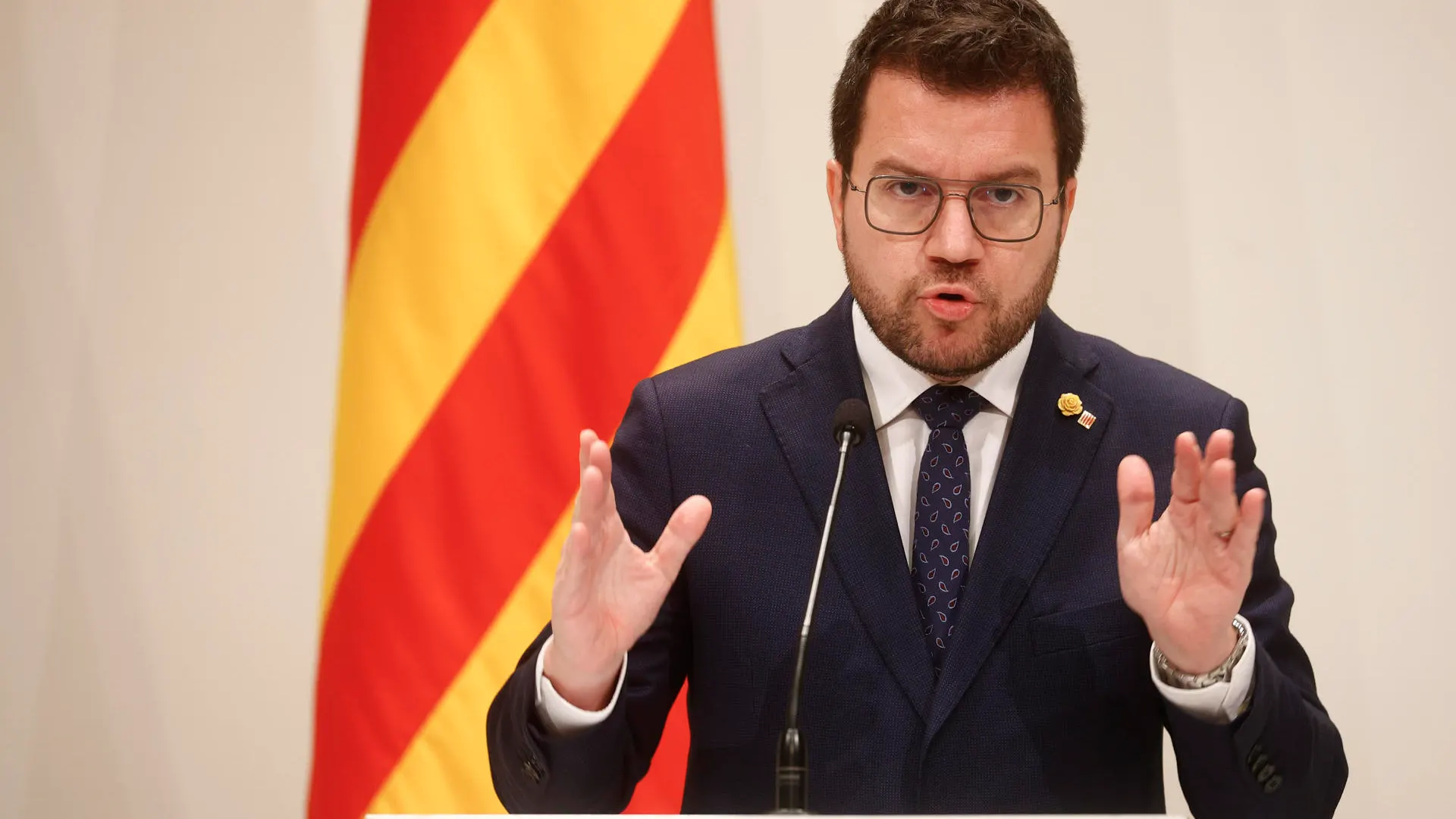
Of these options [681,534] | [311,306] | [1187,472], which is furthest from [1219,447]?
[311,306]

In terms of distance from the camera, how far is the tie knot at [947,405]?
1836 mm

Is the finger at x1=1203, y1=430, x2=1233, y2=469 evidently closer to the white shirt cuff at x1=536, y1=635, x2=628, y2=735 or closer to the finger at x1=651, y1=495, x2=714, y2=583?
the finger at x1=651, y1=495, x2=714, y2=583

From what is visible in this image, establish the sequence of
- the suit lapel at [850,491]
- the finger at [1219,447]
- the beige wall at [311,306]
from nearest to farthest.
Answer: the finger at [1219,447] < the suit lapel at [850,491] < the beige wall at [311,306]

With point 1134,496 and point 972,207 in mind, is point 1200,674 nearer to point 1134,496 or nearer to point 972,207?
point 1134,496

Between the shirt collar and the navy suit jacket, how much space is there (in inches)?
0.9

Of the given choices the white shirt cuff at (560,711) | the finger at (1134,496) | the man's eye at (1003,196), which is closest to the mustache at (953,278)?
the man's eye at (1003,196)

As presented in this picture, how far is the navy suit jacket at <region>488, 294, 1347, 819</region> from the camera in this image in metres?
1.60

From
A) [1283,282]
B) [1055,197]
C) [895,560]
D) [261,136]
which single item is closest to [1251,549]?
[895,560]

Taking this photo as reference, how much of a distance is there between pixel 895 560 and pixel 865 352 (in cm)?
36

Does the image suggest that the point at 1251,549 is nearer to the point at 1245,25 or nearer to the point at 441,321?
the point at 441,321

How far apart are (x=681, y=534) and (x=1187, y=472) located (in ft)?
1.98

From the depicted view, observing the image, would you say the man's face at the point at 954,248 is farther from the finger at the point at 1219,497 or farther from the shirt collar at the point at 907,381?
the finger at the point at 1219,497

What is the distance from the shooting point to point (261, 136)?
286 cm

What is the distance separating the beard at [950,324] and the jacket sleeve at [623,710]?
1.28ft
